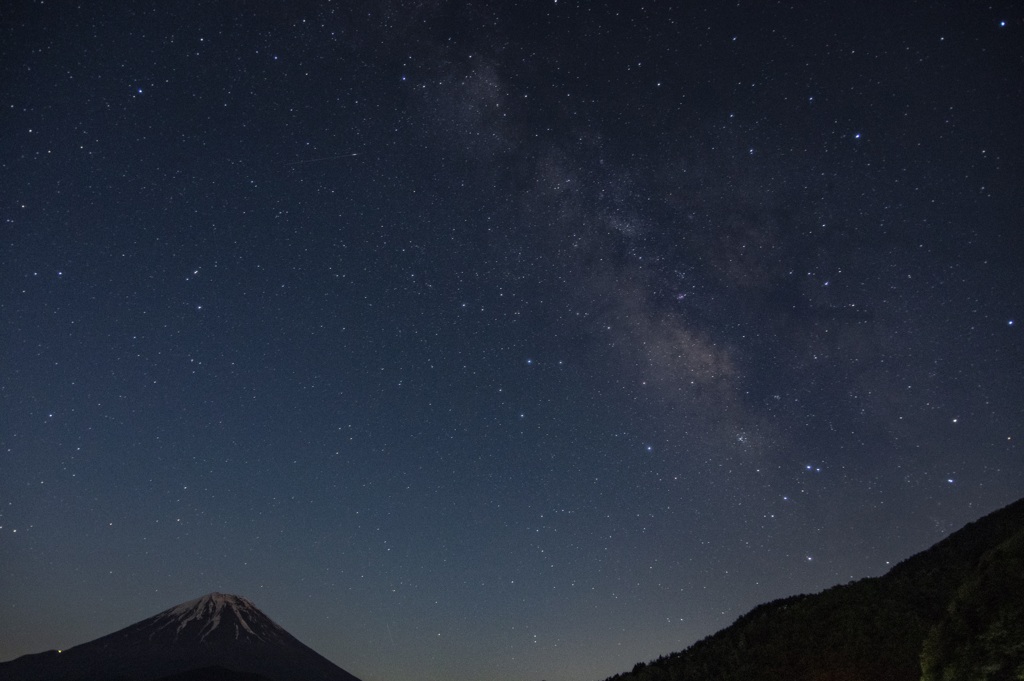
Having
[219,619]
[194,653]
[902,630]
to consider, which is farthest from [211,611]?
[902,630]

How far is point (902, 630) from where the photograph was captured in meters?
16.2

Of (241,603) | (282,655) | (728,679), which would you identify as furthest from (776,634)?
(241,603)

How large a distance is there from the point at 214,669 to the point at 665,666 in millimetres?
118417

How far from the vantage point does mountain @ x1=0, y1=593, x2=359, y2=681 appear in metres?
120

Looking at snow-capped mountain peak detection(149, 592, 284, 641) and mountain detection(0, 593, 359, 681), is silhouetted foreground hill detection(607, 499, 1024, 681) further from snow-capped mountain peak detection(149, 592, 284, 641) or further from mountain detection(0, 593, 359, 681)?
snow-capped mountain peak detection(149, 592, 284, 641)

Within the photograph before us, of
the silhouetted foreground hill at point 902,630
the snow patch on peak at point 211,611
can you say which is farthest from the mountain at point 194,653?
the silhouetted foreground hill at point 902,630

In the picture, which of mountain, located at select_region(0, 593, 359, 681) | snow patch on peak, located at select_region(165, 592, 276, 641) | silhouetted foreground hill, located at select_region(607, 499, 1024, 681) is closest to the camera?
silhouetted foreground hill, located at select_region(607, 499, 1024, 681)

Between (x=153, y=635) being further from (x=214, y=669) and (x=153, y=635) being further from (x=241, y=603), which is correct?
(x=214, y=669)

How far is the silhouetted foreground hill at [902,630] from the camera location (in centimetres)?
1066

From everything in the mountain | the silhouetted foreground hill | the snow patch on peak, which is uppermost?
the snow patch on peak

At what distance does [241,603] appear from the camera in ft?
538

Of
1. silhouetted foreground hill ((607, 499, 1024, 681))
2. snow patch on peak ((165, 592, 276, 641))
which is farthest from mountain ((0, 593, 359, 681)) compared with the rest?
silhouetted foreground hill ((607, 499, 1024, 681))

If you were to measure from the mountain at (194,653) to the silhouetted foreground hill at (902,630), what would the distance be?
11422cm

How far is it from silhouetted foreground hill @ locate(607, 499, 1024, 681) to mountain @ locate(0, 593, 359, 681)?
375 feet
